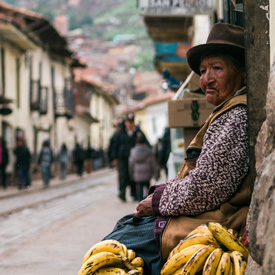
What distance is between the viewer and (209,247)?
10.4ft

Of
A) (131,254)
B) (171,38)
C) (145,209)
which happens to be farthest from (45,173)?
(131,254)

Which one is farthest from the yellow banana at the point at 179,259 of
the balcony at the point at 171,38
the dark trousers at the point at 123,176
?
the balcony at the point at 171,38

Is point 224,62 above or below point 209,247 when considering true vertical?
above

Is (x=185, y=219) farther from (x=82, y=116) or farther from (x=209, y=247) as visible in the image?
(x=82, y=116)

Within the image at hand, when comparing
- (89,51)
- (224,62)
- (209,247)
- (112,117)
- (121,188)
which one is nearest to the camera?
(209,247)

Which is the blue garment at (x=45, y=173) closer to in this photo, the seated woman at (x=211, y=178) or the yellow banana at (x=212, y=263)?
the seated woman at (x=211, y=178)

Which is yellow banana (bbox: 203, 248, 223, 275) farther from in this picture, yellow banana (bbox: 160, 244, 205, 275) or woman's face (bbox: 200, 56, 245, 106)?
woman's face (bbox: 200, 56, 245, 106)

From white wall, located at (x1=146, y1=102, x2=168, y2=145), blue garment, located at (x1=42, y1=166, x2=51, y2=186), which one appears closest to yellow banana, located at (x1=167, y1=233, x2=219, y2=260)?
blue garment, located at (x1=42, y1=166, x2=51, y2=186)

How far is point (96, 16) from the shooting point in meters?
191

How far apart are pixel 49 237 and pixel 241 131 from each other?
6.25 m

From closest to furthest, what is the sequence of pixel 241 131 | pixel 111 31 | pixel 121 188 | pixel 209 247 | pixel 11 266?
pixel 209 247 < pixel 241 131 < pixel 11 266 < pixel 121 188 < pixel 111 31

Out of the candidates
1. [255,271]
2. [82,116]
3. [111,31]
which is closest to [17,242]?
[255,271]

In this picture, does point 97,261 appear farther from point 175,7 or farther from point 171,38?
point 171,38

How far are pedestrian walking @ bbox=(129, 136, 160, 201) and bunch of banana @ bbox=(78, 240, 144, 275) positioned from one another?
10239mm
